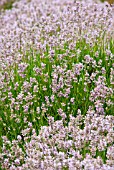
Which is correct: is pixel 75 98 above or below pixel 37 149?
above

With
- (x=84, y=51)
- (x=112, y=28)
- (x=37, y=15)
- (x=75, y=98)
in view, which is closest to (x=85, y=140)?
(x=75, y=98)

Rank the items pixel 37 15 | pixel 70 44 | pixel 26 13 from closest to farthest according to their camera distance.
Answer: pixel 70 44, pixel 37 15, pixel 26 13

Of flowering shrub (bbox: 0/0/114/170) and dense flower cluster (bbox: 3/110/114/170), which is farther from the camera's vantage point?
flowering shrub (bbox: 0/0/114/170)

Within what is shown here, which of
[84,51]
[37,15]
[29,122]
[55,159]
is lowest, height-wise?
[55,159]

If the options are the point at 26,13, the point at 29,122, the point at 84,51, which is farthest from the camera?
the point at 26,13

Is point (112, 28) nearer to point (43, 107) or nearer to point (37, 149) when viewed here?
point (43, 107)

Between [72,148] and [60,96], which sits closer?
[72,148]

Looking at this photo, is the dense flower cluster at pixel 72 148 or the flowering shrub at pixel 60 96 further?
the flowering shrub at pixel 60 96

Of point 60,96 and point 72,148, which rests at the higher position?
point 60,96
